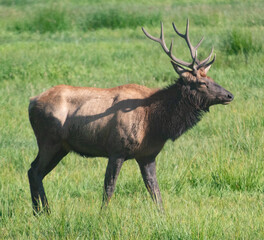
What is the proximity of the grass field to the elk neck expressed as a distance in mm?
698

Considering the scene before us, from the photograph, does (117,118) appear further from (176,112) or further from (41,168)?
(41,168)

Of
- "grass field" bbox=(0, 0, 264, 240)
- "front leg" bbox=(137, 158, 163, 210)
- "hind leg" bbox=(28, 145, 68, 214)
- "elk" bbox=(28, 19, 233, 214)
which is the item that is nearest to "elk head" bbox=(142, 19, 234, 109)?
"elk" bbox=(28, 19, 233, 214)

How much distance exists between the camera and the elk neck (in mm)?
6590

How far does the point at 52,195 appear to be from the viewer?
22.3 feet

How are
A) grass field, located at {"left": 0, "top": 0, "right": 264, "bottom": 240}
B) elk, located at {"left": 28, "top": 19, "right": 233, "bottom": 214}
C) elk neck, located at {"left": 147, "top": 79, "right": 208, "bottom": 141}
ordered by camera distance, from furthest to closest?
elk neck, located at {"left": 147, "top": 79, "right": 208, "bottom": 141} < elk, located at {"left": 28, "top": 19, "right": 233, "bottom": 214} < grass field, located at {"left": 0, "top": 0, "right": 264, "bottom": 240}

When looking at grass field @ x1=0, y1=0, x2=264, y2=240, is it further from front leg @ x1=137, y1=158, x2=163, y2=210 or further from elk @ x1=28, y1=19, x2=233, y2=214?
elk @ x1=28, y1=19, x2=233, y2=214

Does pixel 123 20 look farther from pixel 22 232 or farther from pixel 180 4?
pixel 22 232

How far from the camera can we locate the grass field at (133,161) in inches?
214

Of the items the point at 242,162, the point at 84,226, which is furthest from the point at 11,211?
the point at 242,162

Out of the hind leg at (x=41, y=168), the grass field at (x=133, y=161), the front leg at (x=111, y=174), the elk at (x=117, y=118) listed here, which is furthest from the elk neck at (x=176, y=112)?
the hind leg at (x=41, y=168)

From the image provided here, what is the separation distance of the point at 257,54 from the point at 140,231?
9.17m

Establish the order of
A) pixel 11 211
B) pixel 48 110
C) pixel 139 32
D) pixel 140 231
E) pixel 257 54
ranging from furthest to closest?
pixel 139 32 → pixel 257 54 → pixel 48 110 → pixel 11 211 → pixel 140 231

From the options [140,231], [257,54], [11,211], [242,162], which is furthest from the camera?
[257,54]

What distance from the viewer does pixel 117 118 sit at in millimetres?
6418
